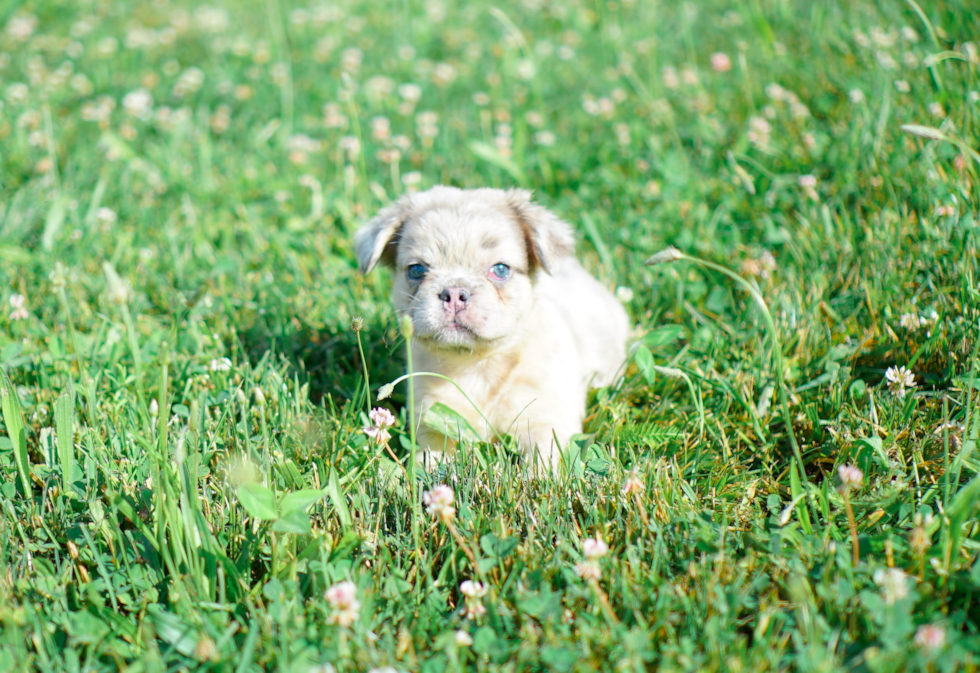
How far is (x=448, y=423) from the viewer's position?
9.41 ft

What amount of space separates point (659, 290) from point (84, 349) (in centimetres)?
275

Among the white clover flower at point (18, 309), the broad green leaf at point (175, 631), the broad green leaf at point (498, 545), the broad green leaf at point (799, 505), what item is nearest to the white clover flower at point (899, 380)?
the broad green leaf at point (799, 505)

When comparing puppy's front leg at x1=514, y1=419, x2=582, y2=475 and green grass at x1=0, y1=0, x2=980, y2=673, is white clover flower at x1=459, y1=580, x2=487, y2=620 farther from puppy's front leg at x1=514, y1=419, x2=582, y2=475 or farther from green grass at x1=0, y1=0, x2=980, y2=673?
puppy's front leg at x1=514, y1=419, x2=582, y2=475

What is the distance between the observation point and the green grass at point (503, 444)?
198 centimetres

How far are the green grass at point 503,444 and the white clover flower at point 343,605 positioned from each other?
80 millimetres

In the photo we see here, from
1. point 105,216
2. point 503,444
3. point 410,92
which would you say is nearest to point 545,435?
point 503,444

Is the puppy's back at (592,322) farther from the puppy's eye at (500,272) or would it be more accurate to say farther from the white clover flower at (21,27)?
the white clover flower at (21,27)

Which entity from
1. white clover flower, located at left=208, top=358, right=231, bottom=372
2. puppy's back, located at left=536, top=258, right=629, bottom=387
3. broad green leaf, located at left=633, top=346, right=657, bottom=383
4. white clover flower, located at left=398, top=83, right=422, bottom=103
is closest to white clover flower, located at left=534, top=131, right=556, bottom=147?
white clover flower, located at left=398, top=83, right=422, bottom=103

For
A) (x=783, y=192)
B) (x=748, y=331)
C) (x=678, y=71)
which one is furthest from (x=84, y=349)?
(x=678, y=71)

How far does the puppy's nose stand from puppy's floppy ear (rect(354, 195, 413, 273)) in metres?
0.41

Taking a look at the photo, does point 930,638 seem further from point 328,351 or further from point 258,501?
point 328,351

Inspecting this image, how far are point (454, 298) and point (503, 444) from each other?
22.6 inches

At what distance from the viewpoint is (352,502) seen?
251cm

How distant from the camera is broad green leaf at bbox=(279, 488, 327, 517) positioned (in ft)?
7.09
